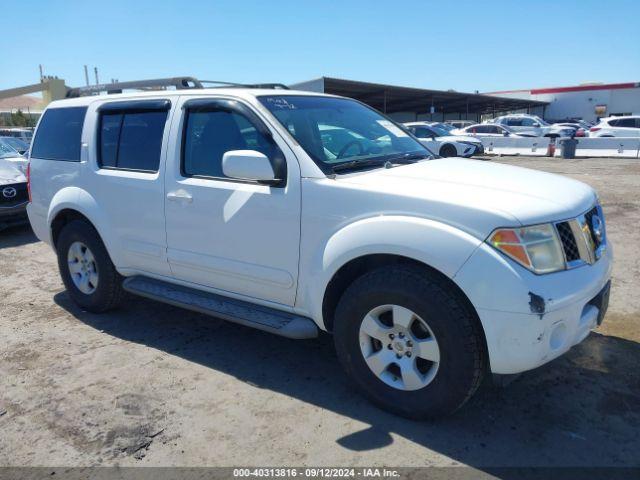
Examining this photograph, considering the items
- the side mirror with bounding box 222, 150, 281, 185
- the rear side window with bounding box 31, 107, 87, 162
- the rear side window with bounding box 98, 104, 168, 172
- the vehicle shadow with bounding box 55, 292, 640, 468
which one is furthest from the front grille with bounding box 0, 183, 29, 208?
the side mirror with bounding box 222, 150, 281, 185

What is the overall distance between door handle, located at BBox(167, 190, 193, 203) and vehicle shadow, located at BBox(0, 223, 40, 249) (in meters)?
5.32

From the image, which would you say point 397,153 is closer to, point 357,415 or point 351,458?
point 357,415

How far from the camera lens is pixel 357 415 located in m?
3.04

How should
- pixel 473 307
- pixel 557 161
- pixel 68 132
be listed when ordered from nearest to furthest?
pixel 473 307 → pixel 68 132 → pixel 557 161

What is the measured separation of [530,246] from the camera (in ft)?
8.29

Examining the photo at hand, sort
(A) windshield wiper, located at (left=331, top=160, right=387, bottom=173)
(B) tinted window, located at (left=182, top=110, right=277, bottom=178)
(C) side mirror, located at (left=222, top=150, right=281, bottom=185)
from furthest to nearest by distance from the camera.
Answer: (B) tinted window, located at (left=182, top=110, right=277, bottom=178) < (A) windshield wiper, located at (left=331, top=160, right=387, bottom=173) < (C) side mirror, located at (left=222, top=150, right=281, bottom=185)

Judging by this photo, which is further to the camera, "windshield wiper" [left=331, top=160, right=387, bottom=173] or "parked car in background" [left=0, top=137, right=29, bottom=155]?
"parked car in background" [left=0, top=137, right=29, bottom=155]

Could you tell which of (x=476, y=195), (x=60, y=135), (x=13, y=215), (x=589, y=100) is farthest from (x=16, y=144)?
(x=589, y=100)

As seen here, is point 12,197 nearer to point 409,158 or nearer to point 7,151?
point 7,151

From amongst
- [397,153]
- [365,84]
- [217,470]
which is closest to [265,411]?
[217,470]

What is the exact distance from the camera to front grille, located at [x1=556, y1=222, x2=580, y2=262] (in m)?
2.67

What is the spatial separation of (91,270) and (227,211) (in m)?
1.94

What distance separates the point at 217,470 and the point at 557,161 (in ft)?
66.7

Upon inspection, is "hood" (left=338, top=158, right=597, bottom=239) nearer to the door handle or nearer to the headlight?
the headlight
